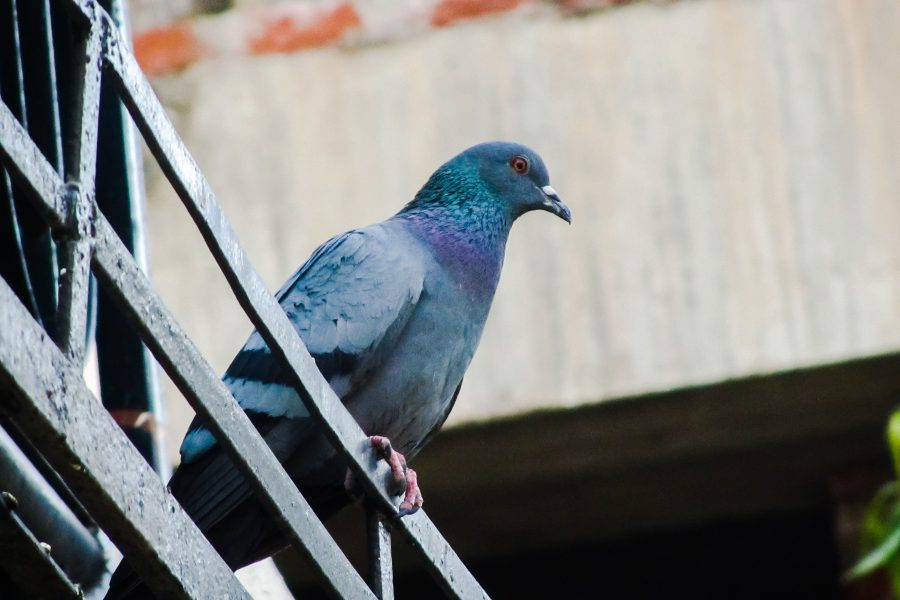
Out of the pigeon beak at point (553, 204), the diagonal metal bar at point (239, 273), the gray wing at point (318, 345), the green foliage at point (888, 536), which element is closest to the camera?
the diagonal metal bar at point (239, 273)

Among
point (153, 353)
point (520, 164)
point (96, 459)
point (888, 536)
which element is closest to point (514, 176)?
point (520, 164)

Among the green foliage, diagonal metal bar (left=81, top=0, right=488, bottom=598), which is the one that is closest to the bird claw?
diagonal metal bar (left=81, top=0, right=488, bottom=598)

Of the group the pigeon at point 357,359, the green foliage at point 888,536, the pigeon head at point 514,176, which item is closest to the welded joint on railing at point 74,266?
the pigeon at point 357,359

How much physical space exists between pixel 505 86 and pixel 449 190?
2.85 meters

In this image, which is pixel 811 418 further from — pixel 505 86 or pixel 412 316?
pixel 412 316

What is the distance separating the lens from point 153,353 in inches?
93.9

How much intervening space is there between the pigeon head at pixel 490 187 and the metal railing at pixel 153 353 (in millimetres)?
1803

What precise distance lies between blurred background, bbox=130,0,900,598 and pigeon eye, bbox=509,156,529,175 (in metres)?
2.11

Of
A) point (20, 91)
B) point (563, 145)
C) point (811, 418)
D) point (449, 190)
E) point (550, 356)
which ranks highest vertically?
point (20, 91)

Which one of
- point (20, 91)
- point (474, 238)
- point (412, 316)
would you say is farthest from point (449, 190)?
point (20, 91)

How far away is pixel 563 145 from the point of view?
7.33 m

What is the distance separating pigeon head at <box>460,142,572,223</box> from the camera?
4887 millimetres

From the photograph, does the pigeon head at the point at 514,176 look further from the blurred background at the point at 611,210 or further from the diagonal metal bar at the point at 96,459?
the diagonal metal bar at the point at 96,459

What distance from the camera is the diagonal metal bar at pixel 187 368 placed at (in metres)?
2.25
